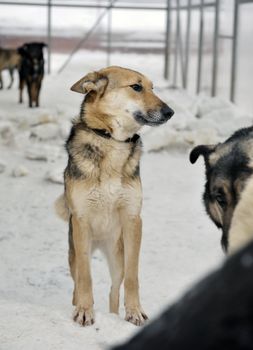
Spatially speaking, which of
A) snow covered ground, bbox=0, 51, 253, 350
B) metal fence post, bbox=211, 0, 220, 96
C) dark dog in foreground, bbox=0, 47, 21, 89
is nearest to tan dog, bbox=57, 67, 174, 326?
snow covered ground, bbox=0, 51, 253, 350

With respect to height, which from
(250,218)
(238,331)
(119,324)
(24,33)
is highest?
(238,331)

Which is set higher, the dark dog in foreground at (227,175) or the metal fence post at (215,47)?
the dark dog in foreground at (227,175)

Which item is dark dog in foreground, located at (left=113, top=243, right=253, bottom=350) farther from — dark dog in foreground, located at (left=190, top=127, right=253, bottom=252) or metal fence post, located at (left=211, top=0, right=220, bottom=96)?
metal fence post, located at (left=211, top=0, right=220, bottom=96)

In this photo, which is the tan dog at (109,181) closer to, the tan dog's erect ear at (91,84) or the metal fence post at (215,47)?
the tan dog's erect ear at (91,84)

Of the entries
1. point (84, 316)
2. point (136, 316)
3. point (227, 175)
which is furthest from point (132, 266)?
point (227, 175)

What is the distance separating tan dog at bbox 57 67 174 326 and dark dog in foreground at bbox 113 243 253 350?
2920mm

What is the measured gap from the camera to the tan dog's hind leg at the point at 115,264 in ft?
13.0

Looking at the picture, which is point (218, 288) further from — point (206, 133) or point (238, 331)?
point (206, 133)

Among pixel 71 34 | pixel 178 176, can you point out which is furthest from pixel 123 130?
pixel 71 34

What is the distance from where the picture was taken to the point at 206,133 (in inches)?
388

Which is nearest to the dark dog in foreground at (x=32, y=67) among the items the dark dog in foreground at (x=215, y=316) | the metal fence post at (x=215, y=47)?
the metal fence post at (x=215, y=47)

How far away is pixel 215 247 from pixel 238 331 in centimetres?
510

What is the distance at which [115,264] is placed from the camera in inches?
158

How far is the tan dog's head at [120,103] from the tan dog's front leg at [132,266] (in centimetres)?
57
